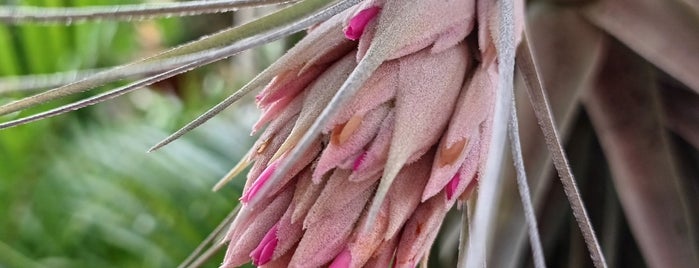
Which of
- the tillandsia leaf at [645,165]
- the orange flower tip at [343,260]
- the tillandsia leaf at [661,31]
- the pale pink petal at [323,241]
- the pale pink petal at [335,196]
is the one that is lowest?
the tillandsia leaf at [645,165]

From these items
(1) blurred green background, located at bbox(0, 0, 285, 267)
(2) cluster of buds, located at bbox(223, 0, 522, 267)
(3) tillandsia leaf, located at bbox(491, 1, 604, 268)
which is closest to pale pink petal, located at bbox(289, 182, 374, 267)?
(2) cluster of buds, located at bbox(223, 0, 522, 267)

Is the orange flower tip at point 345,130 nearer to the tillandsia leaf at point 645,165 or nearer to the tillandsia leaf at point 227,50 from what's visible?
the tillandsia leaf at point 227,50

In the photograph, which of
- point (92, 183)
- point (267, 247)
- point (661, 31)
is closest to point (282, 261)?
point (267, 247)

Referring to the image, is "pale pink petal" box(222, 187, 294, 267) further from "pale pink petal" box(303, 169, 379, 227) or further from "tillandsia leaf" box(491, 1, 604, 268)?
"tillandsia leaf" box(491, 1, 604, 268)

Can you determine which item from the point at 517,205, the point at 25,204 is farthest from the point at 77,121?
the point at 517,205

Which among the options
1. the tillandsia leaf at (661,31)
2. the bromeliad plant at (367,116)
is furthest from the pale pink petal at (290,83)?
the tillandsia leaf at (661,31)

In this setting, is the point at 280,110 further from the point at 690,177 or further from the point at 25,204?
the point at 25,204
